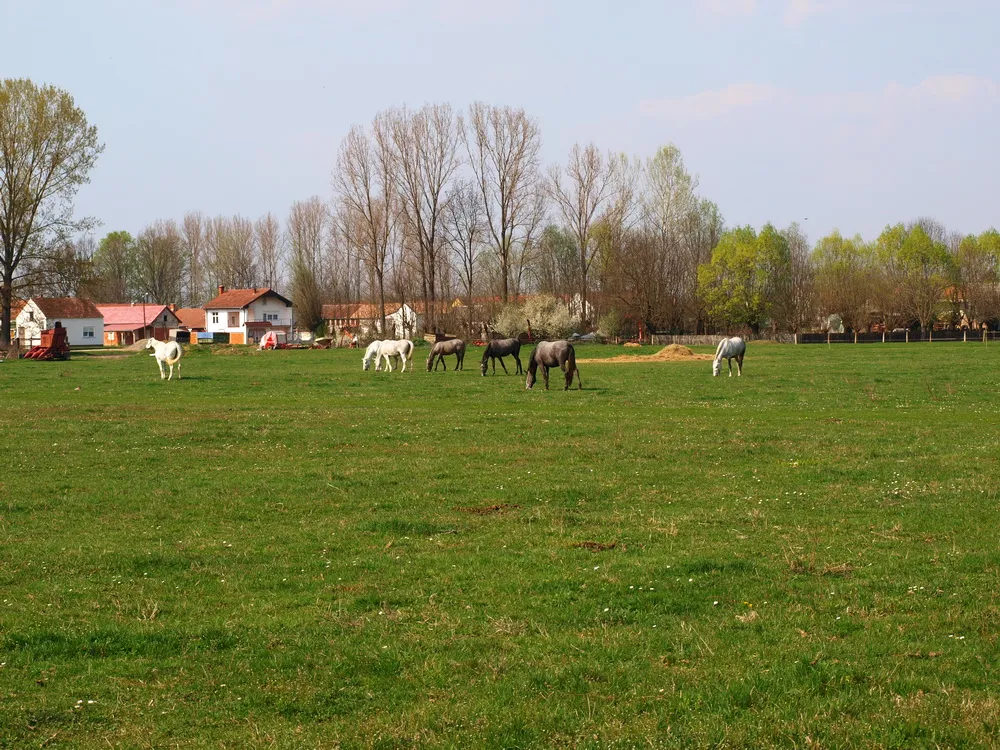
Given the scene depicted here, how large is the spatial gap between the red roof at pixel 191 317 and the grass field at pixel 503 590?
404 ft

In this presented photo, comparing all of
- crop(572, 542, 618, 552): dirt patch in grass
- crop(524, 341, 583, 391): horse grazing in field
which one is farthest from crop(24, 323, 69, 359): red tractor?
crop(572, 542, 618, 552): dirt patch in grass

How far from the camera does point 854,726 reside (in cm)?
566

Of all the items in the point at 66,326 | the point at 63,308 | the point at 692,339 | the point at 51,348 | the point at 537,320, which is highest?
the point at 63,308

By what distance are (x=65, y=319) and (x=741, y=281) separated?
75.5 m

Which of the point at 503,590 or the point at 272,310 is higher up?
the point at 272,310

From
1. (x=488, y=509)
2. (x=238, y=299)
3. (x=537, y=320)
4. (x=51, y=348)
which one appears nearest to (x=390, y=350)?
(x=51, y=348)

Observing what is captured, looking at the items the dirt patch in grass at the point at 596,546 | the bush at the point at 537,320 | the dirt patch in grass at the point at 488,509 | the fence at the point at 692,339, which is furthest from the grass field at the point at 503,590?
the bush at the point at 537,320

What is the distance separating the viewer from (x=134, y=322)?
414 ft

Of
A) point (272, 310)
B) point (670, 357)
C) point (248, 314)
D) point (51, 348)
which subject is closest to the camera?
point (670, 357)

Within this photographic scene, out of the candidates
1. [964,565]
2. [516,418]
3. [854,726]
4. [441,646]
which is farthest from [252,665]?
[516,418]

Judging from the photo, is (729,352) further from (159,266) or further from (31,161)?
(159,266)

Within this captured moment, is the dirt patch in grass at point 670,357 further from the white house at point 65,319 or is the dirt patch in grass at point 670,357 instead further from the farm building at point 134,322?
the farm building at point 134,322

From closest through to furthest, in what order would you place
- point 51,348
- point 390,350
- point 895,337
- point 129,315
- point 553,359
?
point 553,359, point 390,350, point 51,348, point 895,337, point 129,315

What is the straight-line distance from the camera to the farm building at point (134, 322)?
12382cm
